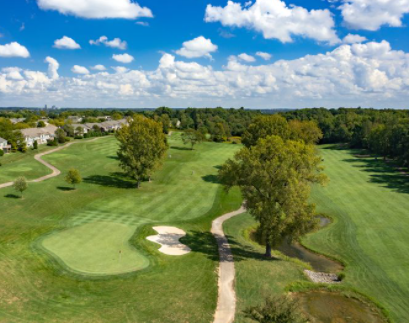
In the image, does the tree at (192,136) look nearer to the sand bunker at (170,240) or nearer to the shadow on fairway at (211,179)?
the shadow on fairway at (211,179)

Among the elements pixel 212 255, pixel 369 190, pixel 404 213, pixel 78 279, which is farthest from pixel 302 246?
pixel 369 190

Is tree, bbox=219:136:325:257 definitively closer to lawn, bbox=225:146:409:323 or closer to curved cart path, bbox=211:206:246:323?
lawn, bbox=225:146:409:323

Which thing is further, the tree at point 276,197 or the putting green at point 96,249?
the tree at point 276,197

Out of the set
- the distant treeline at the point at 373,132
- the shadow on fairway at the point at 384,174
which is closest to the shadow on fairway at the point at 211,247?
the shadow on fairway at the point at 384,174

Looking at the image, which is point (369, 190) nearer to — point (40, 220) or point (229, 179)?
point (229, 179)

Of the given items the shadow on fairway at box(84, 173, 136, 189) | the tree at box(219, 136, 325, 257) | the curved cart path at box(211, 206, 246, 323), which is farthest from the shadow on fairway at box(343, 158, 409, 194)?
the shadow on fairway at box(84, 173, 136, 189)

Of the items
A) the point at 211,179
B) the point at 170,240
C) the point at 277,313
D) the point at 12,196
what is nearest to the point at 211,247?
the point at 170,240
